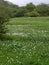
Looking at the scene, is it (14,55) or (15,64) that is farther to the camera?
(14,55)

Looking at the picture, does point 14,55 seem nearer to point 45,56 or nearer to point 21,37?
point 45,56

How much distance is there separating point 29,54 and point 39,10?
83.5m

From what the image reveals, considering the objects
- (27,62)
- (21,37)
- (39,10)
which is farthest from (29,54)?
(39,10)

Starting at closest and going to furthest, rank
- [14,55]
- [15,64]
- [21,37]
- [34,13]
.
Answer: [15,64], [14,55], [21,37], [34,13]

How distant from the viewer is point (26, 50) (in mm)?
21844

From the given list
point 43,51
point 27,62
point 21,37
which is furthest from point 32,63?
point 21,37

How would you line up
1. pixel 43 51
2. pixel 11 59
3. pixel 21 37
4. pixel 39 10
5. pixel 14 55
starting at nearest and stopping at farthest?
pixel 11 59
pixel 14 55
pixel 43 51
pixel 21 37
pixel 39 10

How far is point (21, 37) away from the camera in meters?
31.7

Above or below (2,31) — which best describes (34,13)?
below

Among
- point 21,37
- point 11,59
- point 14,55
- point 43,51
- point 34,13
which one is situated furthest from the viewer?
point 34,13

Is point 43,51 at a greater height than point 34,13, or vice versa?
point 43,51

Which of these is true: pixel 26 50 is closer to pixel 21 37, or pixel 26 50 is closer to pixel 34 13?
pixel 21 37

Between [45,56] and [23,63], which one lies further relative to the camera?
[45,56]

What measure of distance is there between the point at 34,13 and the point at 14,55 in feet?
236
